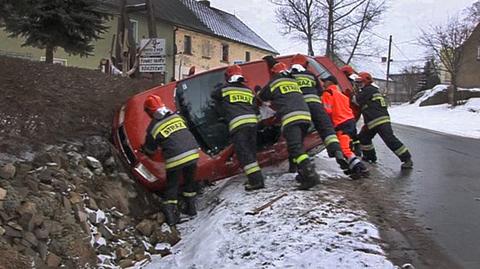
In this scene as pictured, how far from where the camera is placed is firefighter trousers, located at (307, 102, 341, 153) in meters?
8.05

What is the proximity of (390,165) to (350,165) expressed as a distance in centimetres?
277

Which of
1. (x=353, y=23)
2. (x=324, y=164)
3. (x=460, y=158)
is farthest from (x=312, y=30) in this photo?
(x=324, y=164)

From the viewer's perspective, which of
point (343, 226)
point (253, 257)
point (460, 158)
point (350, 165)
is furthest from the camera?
point (460, 158)

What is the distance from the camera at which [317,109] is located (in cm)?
827

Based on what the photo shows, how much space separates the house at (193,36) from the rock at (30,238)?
2252cm

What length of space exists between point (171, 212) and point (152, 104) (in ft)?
4.61

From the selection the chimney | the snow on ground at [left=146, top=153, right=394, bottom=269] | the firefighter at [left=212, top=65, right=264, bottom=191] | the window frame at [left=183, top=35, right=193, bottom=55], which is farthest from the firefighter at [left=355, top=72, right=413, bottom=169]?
the chimney

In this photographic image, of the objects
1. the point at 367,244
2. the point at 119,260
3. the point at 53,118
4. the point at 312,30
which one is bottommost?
the point at 119,260

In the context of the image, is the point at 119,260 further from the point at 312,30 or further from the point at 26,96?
the point at 312,30

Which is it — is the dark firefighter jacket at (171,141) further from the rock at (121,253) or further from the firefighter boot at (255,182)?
the rock at (121,253)

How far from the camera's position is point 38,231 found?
549 cm

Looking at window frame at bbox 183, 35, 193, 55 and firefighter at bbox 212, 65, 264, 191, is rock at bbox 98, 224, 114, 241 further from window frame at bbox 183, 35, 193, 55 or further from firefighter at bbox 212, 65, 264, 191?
window frame at bbox 183, 35, 193, 55

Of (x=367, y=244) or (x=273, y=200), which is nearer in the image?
(x=367, y=244)

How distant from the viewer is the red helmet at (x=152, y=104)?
727 centimetres
